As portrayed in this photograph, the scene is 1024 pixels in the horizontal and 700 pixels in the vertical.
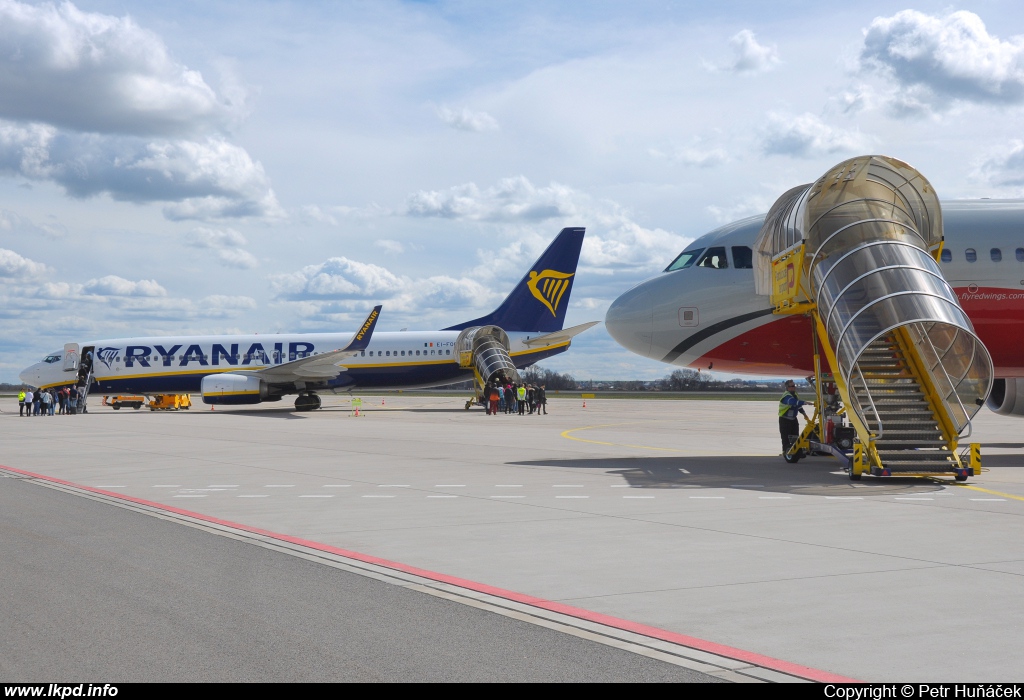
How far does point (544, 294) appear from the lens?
2176 inches

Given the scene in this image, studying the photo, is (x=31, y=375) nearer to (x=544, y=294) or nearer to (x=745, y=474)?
(x=544, y=294)

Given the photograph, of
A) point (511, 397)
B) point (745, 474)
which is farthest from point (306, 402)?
point (745, 474)

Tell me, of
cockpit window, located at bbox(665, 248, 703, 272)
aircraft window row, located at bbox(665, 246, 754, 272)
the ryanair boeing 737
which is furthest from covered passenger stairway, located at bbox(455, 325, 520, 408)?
aircraft window row, located at bbox(665, 246, 754, 272)

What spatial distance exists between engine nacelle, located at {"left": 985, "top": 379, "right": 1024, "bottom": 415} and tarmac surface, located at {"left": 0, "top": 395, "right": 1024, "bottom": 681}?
1.13 metres

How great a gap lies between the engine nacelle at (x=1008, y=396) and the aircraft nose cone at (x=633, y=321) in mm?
7957

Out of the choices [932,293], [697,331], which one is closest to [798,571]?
[932,293]

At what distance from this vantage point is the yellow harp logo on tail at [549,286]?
55.2 m

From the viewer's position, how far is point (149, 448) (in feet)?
79.8

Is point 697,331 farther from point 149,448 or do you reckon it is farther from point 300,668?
point 300,668

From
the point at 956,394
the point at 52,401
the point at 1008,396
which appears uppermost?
the point at 1008,396

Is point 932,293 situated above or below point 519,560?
above

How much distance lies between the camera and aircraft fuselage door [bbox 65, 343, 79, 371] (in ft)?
165

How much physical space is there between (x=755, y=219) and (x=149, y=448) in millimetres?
15927

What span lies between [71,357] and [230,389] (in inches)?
389
